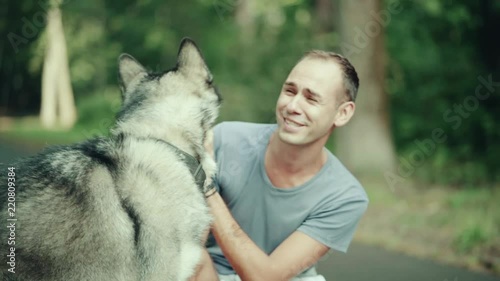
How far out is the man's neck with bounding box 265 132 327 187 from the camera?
369cm

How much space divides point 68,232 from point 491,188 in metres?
7.35

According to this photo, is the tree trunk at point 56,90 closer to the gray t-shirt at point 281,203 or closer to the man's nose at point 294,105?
the gray t-shirt at point 281,203

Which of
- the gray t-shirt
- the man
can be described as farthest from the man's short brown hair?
the gray t-shirt

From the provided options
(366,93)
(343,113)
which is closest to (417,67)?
(366,93)

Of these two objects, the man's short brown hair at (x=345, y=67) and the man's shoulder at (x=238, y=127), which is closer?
the man's short brown hair at (x=345, y=67)

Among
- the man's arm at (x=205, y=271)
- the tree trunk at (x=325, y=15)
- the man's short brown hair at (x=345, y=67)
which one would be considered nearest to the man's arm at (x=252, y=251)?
the man's arm at (x=205, y=271)

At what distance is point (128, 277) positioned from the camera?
284cm

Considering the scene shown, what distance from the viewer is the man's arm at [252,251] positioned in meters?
3.35

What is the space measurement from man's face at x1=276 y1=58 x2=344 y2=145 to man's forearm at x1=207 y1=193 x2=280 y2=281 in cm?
59

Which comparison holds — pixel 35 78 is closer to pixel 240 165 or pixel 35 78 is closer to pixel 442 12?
pixel 442 12

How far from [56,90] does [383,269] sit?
101 ft

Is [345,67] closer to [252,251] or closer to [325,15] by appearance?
[252,251]

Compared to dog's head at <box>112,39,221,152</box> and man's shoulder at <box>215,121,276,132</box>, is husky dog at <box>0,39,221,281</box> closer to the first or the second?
dog's head at <box>112,39,221,152</box>

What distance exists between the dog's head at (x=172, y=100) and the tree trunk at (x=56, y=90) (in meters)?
26.9
